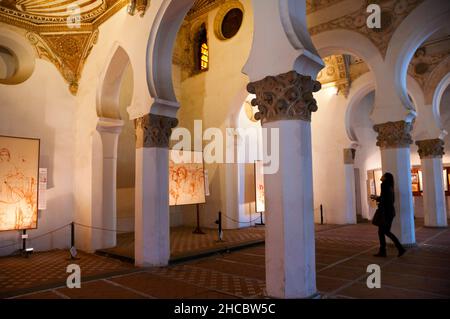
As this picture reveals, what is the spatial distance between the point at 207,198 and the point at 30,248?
535cm

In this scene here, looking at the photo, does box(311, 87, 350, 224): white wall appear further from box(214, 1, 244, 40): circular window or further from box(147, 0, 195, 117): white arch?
box(147, 0, 195, 117): white arch

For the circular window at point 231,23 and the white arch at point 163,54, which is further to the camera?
the circular window at point 231,23

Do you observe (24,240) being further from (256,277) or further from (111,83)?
(256,277)

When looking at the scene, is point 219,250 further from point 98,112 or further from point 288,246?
point 98,112

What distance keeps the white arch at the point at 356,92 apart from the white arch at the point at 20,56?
983 cm

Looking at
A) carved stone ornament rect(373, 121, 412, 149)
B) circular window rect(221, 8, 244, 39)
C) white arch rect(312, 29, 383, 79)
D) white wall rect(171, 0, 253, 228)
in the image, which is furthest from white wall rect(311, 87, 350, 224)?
carved stone ornament rect(373, 121, 412, 149)

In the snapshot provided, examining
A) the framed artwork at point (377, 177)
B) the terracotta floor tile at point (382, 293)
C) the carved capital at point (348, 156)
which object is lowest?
the terracotta floor tile at point (382, 293)

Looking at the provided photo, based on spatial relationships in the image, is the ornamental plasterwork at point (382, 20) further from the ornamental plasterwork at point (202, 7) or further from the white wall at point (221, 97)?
the ornamental plasterwork at point (202, 7)

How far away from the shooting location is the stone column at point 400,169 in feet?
23.4

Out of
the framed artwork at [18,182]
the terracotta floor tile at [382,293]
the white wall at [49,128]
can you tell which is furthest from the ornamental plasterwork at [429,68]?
the framed artwork at [18,182]

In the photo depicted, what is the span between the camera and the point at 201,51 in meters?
11.9

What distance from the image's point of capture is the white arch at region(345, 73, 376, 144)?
11219 mm

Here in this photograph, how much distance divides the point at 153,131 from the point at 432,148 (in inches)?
359

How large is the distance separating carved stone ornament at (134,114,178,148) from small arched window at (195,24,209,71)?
20.1 feet
